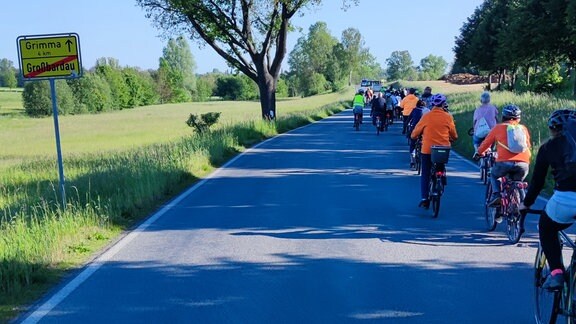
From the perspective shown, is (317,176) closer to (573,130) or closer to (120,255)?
(120,255)

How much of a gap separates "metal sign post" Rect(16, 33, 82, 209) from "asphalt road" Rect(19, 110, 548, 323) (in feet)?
8.55

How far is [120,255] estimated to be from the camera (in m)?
6.96

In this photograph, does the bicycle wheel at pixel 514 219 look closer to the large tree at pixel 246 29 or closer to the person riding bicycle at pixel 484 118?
the person riding bicycle at pixel 484 118

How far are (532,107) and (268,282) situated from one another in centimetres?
1924

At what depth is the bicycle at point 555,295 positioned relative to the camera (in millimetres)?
3832

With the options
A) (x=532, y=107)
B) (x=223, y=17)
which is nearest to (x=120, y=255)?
(x=532, y=107)

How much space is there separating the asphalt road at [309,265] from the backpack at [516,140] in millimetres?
1152

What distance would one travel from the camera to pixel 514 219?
23.6ft

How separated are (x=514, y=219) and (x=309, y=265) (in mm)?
2715

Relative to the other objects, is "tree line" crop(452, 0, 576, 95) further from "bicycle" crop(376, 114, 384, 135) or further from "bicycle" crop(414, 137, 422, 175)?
"bicycle" crop(414, 137, 422, 175)

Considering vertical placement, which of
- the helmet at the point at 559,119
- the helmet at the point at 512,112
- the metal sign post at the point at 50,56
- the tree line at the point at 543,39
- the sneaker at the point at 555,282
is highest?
the tree line at the point at 543,39

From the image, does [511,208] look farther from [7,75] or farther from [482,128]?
[7,75]

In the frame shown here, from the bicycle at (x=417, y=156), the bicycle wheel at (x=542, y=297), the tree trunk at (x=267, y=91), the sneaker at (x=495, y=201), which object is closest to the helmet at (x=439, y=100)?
the sneaker at (x=495, y=201)

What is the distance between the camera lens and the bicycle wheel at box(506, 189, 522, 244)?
23.3 ft
